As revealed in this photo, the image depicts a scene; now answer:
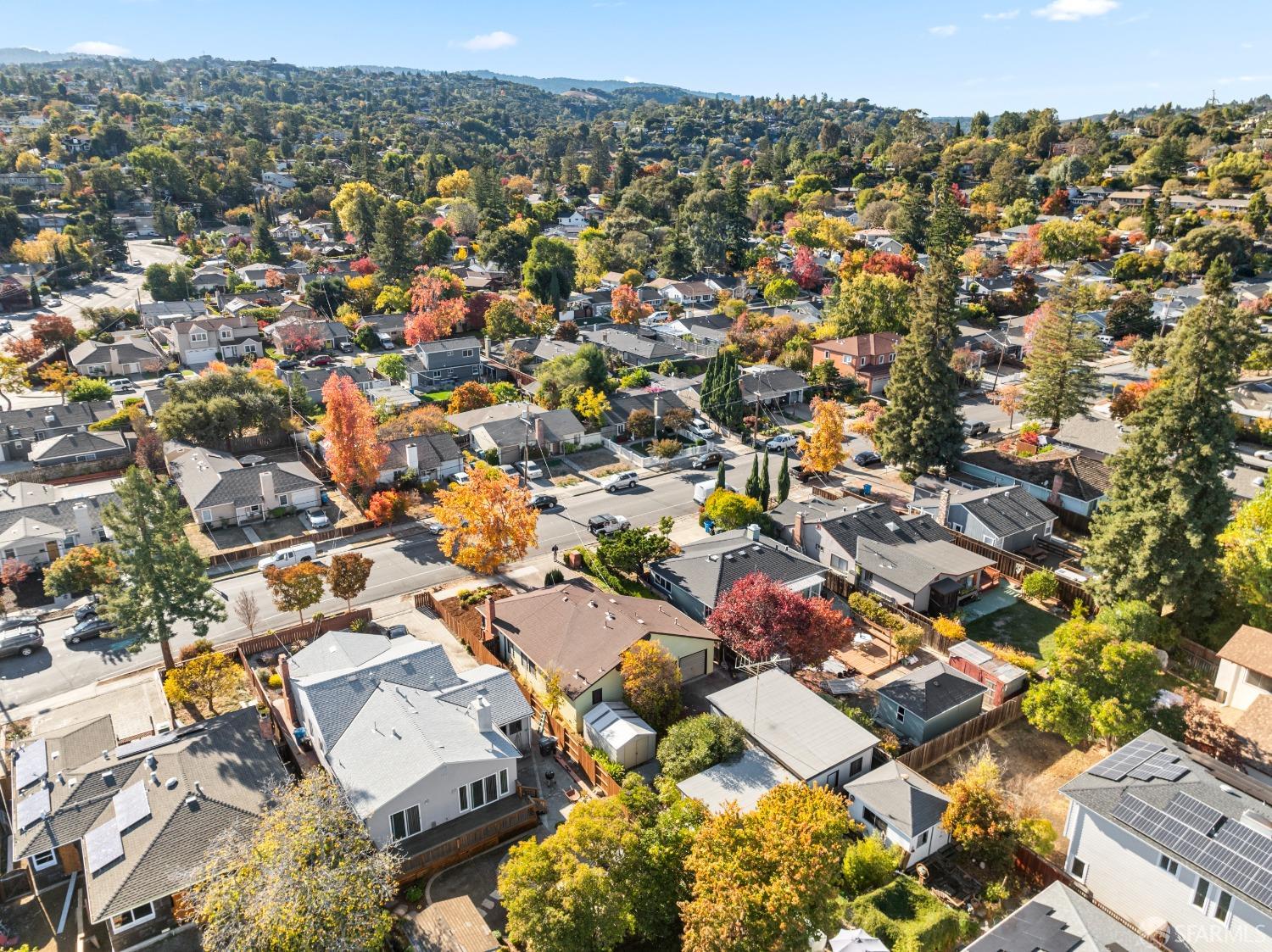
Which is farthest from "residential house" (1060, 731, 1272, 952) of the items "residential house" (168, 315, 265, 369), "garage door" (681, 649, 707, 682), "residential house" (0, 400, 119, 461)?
"residential house" (168, 315, 265, 369)

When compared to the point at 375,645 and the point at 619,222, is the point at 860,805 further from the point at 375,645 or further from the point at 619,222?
the point at 619,222

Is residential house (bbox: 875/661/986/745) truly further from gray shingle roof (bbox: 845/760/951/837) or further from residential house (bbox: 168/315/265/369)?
residential house (bbox: 168/315/265/369)

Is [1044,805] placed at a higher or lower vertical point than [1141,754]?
lower

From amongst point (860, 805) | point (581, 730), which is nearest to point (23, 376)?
point (581, 730)

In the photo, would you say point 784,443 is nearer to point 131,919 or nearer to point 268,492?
point 268,492

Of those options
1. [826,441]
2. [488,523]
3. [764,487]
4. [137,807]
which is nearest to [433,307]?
[826,441]

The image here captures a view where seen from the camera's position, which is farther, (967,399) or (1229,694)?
(967,399)
